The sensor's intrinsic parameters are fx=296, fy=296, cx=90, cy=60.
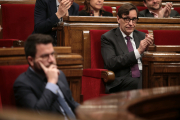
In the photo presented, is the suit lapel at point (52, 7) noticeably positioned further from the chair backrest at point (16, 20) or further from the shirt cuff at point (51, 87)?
the shirt cuff at point (51, 87)

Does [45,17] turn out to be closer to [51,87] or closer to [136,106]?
[51,87]

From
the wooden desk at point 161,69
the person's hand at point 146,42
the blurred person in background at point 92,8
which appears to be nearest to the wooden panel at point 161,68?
the wooden desk at point 161,69

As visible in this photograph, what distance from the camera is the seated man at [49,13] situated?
145cm

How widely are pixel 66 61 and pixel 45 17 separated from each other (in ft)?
1.96

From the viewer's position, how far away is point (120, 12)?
1432 millimetres

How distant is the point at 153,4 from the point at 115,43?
27.3 inches

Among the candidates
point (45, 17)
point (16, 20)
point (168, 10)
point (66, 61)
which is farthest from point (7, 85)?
point (168, 10)

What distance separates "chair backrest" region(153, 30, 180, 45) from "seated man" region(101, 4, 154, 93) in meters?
0.13

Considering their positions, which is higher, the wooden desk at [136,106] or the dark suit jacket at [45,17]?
the dark suit jacket at [45,17]

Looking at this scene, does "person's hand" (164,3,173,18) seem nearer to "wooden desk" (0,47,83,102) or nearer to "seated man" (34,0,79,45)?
"seated man" (34,0,79,45)

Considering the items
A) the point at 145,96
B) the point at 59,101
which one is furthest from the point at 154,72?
the point at 145,96

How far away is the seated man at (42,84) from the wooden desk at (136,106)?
0.22m

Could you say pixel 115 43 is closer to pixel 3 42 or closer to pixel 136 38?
pixel 136 38

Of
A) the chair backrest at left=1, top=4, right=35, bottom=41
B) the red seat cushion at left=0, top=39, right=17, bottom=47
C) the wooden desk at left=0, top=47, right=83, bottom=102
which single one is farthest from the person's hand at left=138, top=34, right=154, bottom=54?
the chair backrest at left=1, top=4, right=35, bottom=41
